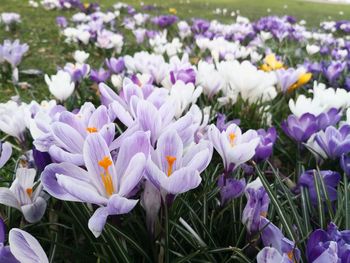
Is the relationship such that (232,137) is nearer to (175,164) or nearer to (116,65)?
(175,164)

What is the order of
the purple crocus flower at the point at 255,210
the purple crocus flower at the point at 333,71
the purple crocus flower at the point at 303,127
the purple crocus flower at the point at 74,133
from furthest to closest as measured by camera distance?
1. the purple crocus flower at the point at 333,71
2. the purple crocus flower at the point at 303,127
3. the purple crocus flower at the point at 255,210
4. the purple crocus flower at the point at 74,133

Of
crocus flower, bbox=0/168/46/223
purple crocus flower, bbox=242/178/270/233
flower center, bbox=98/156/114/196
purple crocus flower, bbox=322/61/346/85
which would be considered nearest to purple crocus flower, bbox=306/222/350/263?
purple crocus flower, bbox=242/178/270/233

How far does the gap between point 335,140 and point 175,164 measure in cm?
72

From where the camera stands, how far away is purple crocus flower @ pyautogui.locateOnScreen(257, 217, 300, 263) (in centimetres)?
79

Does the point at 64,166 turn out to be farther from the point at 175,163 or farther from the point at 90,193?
the point at 175,163

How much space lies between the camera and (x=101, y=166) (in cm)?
83

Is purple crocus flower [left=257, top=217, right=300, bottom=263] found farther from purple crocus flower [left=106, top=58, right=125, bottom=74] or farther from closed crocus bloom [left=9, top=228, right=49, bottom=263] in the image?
purple crocus flower [left=106, top=58, right=125, bottom=74]

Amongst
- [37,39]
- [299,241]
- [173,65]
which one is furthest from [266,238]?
[37,39]

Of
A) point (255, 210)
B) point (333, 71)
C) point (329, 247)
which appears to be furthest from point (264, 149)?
point (333, 71)

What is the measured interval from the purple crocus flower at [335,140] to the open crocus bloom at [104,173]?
31.8 inches

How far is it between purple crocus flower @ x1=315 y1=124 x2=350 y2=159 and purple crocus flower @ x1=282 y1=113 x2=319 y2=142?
11cm

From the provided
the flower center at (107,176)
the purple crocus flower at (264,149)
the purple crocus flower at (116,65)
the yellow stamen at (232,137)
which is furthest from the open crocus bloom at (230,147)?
the purple crocus flower at (116,65)

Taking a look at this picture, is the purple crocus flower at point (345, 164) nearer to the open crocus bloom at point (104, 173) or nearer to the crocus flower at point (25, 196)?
the open crocus bloom at point (104, 173)

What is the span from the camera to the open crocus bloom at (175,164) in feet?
2.66
